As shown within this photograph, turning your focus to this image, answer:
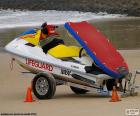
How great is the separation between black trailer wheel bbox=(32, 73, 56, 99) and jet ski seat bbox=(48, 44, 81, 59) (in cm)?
56

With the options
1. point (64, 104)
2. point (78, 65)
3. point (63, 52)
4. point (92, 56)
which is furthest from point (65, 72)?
point (64, 104)

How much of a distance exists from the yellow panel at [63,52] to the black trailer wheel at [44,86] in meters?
0.56

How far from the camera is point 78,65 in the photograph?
11.3 meters

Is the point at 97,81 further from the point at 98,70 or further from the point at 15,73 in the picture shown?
the point at 15,73

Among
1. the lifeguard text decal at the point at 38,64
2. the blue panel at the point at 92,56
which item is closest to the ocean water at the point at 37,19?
the lifeguard text decal at the point at 38,64

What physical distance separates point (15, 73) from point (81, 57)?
19.4 feet

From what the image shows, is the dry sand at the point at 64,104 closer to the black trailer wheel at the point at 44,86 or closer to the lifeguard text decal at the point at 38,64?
the black trailer wheel at the point at 44,86

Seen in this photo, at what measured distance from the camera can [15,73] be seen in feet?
56.1

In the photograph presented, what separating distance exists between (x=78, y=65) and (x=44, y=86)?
2.83ft

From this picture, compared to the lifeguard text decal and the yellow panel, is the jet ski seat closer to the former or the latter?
the yellow panel

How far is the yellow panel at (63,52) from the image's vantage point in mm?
11633

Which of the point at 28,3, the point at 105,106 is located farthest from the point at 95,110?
the point at 28,3

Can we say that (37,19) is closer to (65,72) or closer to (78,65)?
(65,72)

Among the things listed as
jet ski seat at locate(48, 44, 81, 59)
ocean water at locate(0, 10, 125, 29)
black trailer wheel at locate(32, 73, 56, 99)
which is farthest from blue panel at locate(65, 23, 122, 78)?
ocean water at locate(0, 10, 125, 29)
